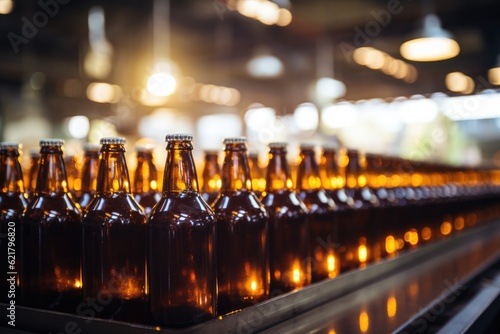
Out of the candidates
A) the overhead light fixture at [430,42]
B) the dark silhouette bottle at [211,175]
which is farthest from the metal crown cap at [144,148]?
the overhead light fixture at [430,42]

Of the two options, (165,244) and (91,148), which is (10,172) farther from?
(165,244)

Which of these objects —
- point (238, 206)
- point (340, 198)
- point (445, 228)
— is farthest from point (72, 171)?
point (445, 228)

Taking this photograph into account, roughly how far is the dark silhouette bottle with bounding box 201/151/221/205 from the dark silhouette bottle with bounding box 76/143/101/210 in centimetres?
25

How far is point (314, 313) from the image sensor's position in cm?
101

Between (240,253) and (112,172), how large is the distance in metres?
0.26

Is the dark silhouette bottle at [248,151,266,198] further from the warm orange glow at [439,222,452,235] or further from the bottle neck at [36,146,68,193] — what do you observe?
the warm orange glow at [439,222,452,235]

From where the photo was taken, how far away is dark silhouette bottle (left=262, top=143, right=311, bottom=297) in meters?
1.03

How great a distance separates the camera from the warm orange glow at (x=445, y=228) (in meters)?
2.34

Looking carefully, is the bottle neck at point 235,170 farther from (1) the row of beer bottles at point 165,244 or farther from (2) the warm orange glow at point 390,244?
(2) the warm orange glow at point 390,244

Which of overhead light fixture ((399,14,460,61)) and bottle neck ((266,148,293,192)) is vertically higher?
→ overhead light fixture ((399,14,460,61))

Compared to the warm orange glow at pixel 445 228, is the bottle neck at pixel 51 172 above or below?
above

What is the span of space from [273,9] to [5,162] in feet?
11.6

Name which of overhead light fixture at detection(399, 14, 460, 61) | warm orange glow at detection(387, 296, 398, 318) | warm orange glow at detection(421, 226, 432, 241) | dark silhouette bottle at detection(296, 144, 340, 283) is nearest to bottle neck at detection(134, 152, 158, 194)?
dark silhouette bottle at detection(296, 144, 340, 283)

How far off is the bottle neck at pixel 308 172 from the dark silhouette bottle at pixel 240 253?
310 mm
